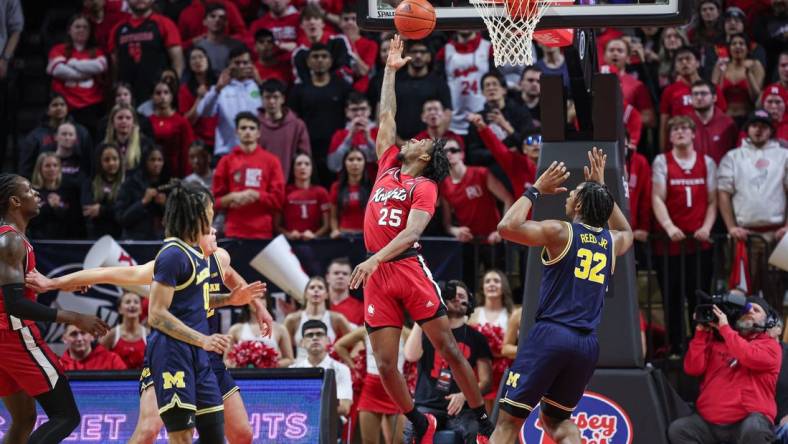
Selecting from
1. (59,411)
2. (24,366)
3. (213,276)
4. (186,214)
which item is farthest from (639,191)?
(24,366)

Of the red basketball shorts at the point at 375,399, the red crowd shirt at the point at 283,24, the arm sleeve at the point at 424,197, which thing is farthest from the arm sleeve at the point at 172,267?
the red crowd shirt at the point at 283,24

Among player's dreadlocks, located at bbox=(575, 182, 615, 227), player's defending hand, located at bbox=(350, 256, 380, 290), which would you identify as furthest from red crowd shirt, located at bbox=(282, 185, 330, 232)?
player's dreadlocks, located at bbox=(575, 182, 615, 227)

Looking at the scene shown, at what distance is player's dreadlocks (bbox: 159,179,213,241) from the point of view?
280 inches

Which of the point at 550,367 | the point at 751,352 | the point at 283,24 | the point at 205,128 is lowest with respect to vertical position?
the point at 751,352

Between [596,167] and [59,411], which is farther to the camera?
[596,167]

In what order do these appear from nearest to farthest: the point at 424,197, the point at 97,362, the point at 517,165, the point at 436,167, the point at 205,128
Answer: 1. the point at 424,197
2. the point at 436,167
3. the point at 97,362
4. the point at 517,165
5. the point at 205,128

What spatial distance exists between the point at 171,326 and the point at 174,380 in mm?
305

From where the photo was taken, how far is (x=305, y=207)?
1242 centimetres

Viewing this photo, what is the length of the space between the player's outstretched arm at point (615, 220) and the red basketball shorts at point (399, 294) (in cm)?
126

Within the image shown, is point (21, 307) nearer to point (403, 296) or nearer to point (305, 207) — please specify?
point (403, 296)

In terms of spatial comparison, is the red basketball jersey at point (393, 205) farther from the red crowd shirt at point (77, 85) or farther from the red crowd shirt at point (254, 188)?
the red crowd shirt at point (77, 85)

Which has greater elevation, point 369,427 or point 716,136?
point 716,136

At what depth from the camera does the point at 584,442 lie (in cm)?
895

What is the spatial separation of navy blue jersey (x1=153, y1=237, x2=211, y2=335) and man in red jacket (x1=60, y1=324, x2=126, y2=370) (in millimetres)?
3733
